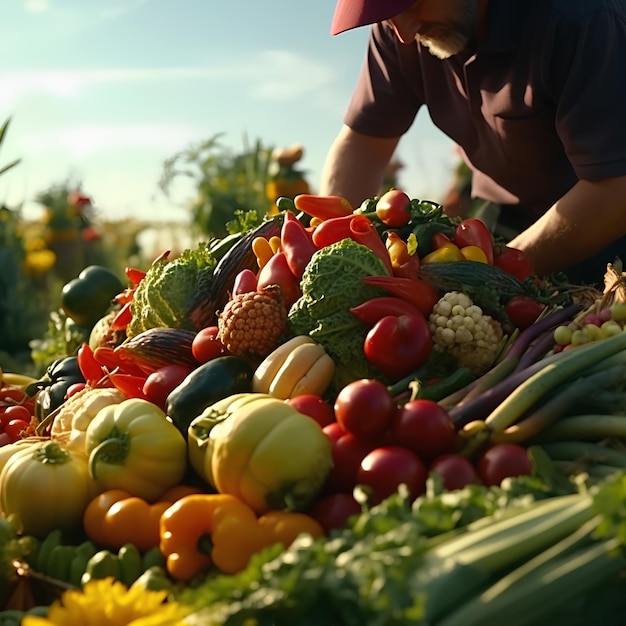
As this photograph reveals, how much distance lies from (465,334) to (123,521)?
3.51ft

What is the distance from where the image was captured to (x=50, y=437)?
277 centimetres

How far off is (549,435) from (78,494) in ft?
4.02

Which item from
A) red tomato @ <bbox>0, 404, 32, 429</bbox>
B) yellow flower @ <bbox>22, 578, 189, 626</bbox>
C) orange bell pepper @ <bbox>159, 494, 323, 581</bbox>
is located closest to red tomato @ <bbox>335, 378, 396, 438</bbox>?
orange bell pepper @ <bbox>159, 494, 323, 581</bbox>

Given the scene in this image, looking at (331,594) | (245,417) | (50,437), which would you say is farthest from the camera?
(50,437)

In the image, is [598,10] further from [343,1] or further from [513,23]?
[343,1]

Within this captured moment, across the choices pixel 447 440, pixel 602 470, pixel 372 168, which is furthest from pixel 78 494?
pixel 372 168

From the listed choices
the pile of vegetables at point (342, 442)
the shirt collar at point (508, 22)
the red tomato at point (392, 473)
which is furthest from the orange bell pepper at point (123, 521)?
the shirt collar at point (508, 22)

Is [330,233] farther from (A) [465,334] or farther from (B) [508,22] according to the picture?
(B) [508,22]

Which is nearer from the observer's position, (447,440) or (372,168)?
(447,440)

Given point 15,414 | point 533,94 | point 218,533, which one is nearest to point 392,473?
point 218,533

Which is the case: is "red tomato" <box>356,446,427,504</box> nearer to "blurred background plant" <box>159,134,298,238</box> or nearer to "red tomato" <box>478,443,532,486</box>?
"red tomato" <box>478,443,532,486</box>

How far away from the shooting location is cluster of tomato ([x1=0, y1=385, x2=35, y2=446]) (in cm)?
310

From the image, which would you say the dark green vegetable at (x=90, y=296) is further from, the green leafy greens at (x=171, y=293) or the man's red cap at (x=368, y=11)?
the man's red cap at (x=368, y=11)

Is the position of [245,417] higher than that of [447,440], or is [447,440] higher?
[245,417]
